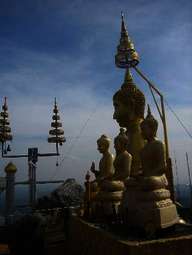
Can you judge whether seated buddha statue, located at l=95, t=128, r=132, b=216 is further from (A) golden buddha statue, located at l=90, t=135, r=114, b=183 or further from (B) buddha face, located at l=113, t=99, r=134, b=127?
(B) buddha face, located at l=113, t=99, r=134, b=127

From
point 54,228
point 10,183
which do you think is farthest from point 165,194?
point 10,183

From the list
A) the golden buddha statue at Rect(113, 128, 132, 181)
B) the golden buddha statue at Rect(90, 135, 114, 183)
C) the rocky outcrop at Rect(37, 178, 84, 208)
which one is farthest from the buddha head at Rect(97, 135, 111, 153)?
the rocky outcrop at Rect(37, 178, 84, 208)

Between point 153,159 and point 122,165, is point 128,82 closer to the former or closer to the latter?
point 122,165

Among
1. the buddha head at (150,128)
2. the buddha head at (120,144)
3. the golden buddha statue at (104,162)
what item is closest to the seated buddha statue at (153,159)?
the buddha head at (150,128)

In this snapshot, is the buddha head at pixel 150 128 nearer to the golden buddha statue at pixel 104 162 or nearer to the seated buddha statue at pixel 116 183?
the seated buddha statue at pixel 116 183

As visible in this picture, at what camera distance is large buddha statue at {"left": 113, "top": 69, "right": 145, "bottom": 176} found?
952 cm

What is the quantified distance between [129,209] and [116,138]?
2.34 meters

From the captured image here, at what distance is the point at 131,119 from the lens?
9.85m

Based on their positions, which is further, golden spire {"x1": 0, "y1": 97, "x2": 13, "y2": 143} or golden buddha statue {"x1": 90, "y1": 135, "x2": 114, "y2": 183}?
golden spire {"x1": 0, "y1": 97, "x2": 13, "y2": 143}

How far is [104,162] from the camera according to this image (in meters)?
9.11

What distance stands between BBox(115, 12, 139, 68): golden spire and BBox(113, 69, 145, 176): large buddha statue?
2.29 metres

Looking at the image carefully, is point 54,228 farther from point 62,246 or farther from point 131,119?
point 131,119

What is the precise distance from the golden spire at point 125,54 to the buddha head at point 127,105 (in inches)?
88.5

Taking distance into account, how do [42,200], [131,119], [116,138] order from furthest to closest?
[42,200] → [131,119] → [116,138]
